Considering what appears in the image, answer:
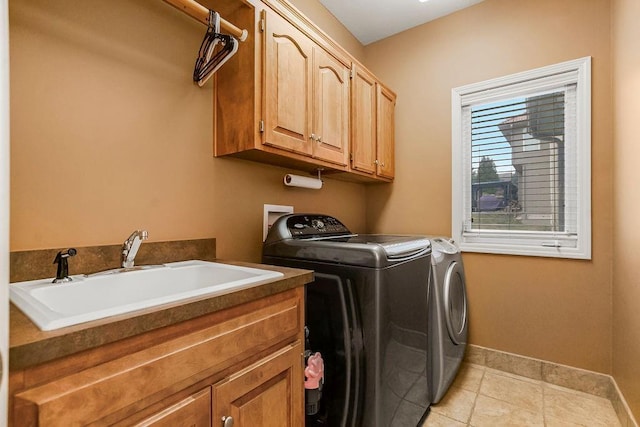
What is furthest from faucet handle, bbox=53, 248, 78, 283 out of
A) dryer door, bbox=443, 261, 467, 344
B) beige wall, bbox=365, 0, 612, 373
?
beige wall, bbox=365, 0, 612, 373

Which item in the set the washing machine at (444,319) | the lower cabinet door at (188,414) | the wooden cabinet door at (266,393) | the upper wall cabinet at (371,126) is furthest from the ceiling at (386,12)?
the lower cabinet door at (188,414)

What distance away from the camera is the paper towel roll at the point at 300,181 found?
1.88 m

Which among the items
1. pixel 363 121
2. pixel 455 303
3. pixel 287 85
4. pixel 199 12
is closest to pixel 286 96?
pixel 287 85

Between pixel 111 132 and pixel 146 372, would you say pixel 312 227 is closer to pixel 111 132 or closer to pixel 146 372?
pixel 111 132

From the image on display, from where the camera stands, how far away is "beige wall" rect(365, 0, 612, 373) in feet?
6.40

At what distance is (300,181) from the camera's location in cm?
194

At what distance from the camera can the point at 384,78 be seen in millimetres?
2805

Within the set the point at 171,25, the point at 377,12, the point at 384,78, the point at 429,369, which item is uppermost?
the point at 377,12

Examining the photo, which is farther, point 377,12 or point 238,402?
point 377,12

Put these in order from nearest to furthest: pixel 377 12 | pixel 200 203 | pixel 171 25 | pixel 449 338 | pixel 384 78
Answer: pixel 171 25, pixel 200 203, pixel 449 338, pixel 377 12, pixel 384 78

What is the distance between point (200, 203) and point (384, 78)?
7.00ft

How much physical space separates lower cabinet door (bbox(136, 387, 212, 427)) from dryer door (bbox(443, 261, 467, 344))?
58.4 inches

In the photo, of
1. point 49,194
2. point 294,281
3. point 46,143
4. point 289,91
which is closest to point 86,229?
point 49,194

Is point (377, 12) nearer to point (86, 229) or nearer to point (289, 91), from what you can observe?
point (289, 91)
